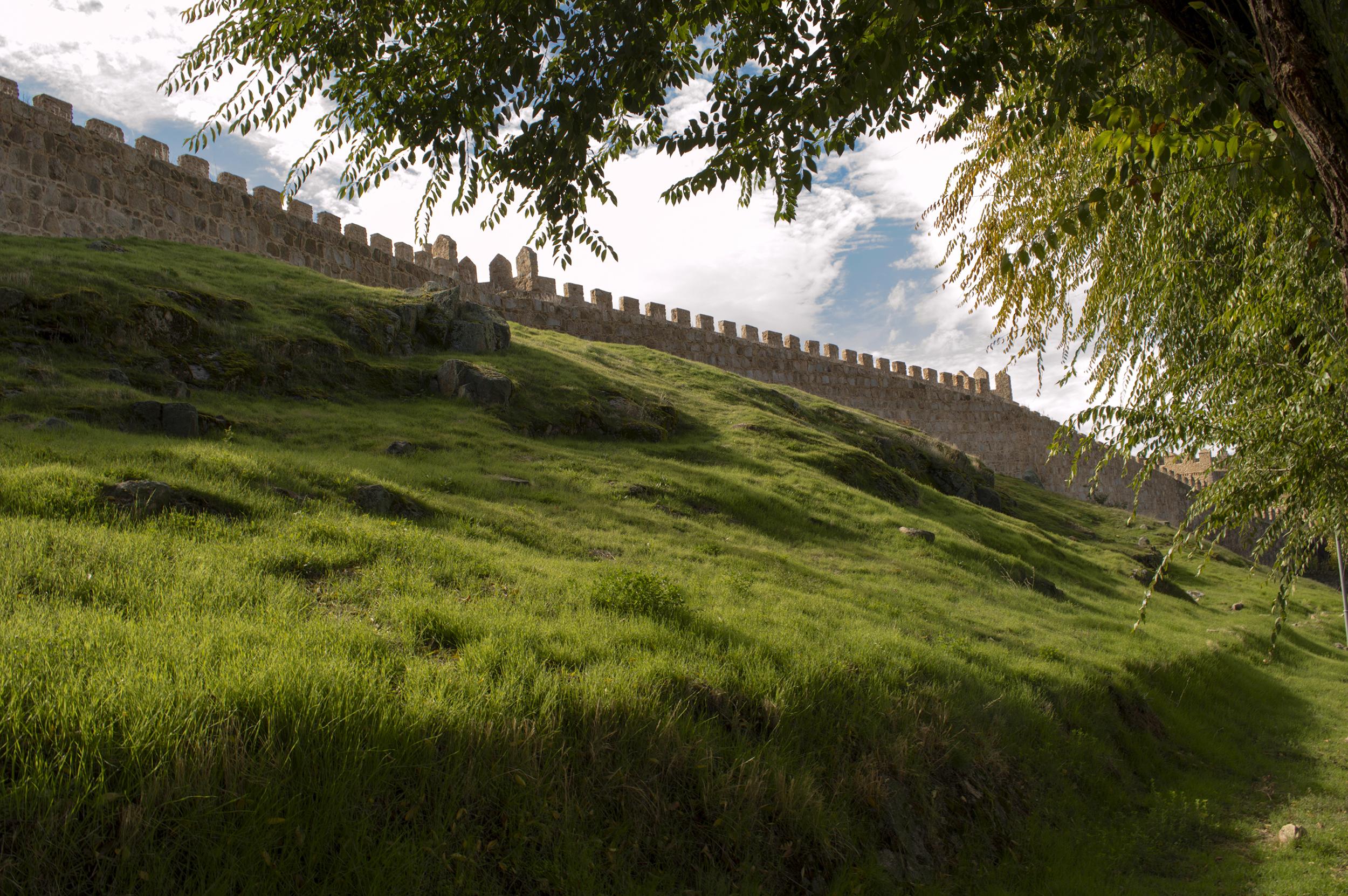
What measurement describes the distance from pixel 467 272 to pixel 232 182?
25.8 ft

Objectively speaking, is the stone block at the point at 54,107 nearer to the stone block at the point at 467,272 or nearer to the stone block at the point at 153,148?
the stone block at the point at 153,148

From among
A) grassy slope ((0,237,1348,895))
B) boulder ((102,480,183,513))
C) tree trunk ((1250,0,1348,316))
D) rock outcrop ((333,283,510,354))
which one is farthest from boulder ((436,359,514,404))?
tree trunk ((1250,0,1348,316))

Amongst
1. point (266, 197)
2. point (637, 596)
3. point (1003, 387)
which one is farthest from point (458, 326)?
point (1003, 387)

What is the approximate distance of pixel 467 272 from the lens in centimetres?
2698

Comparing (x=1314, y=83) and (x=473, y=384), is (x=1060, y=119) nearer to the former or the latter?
(x=1314, y=83)

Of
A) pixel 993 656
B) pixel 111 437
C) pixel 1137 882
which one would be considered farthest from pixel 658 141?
pixel 111 437

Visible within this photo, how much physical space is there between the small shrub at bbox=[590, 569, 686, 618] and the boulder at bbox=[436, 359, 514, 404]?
381 inches

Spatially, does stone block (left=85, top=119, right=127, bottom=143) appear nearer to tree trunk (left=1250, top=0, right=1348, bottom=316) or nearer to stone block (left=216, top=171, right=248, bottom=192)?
stone block (left=216, top=171, right=248, bottom=192)

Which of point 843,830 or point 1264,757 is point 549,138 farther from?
point 1264,757

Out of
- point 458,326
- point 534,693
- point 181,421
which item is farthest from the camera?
point 458,326

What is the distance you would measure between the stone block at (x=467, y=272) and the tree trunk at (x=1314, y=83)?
25.5 m

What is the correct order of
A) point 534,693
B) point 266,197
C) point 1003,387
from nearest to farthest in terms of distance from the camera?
1. point 534,693
2. point 266,197
3. point 1003,387

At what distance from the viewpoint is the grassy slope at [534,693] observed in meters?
3.19

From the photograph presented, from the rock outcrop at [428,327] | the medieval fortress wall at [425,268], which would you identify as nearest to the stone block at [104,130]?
the medieval fortress wall at [425,268]
